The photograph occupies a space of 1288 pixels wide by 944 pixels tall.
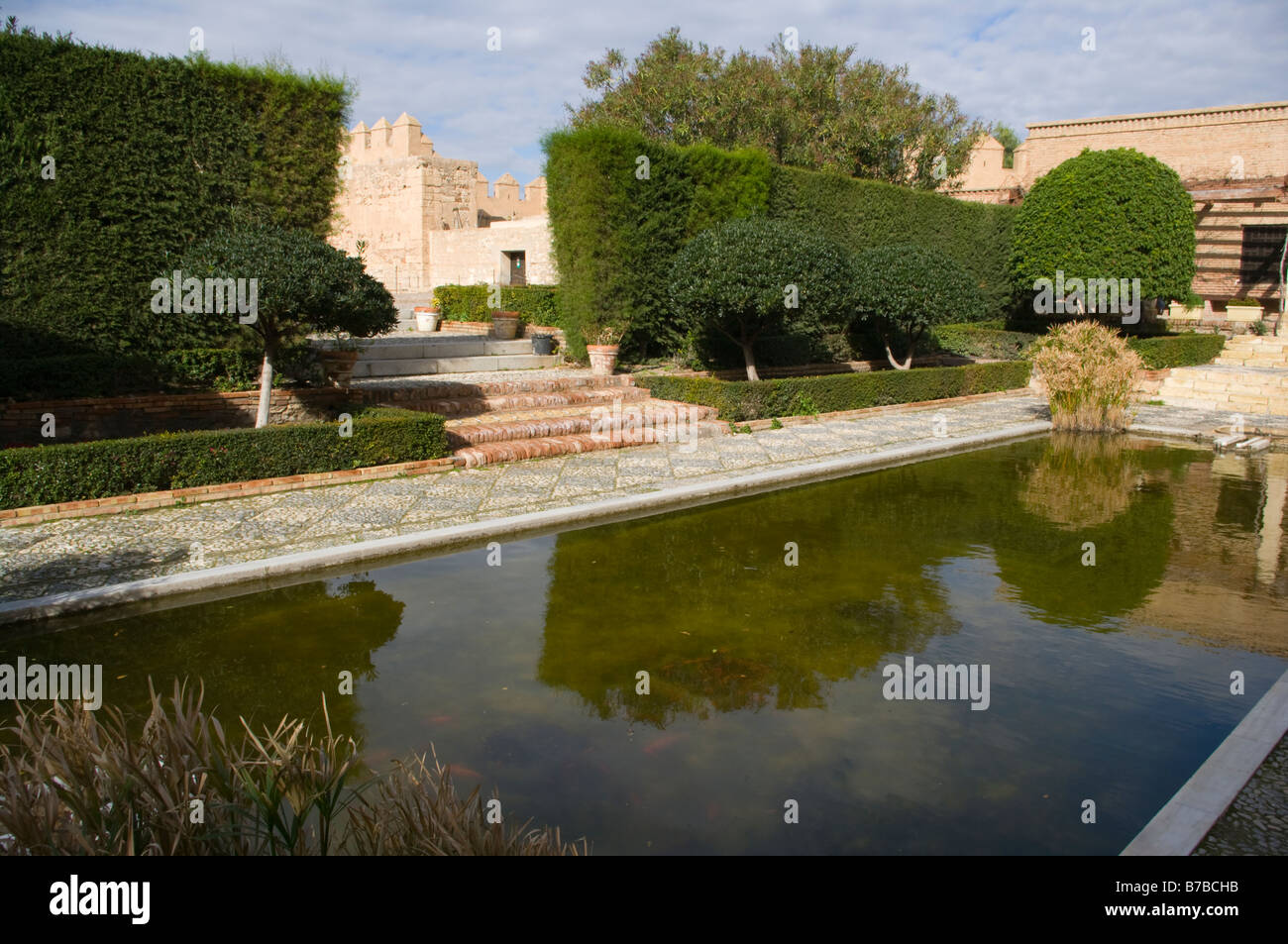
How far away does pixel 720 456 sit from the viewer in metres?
11.0

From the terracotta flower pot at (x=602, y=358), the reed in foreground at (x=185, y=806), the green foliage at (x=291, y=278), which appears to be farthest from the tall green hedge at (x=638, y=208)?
the reed in foreground at (x=185, y=806)

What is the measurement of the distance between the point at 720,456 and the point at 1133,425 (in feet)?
26.5

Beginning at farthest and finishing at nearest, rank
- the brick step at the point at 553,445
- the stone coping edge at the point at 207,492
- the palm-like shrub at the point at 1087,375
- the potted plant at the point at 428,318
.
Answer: the potted plant at the point at 428,318, the palm-like shrub at the point at 1087,375, the brick step at the point at 553,445, the stone coping edge at the point at 207,492

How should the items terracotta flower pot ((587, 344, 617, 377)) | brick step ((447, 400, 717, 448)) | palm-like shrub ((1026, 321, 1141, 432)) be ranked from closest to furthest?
brick step ((447, 400, 717, 448)), palm-like shrub ((1026, 321, 1141, 432)), terracotta flower pot ((587, 344, 617, 377))

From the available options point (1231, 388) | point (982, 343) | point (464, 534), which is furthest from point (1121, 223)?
point (464, 534)

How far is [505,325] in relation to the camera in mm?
18469

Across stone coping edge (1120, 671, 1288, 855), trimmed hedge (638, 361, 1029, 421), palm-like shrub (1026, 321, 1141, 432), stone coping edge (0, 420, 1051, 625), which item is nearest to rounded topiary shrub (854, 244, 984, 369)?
trimmed hedge (638, 361, 1029, 421)

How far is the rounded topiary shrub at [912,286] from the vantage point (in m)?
15.7

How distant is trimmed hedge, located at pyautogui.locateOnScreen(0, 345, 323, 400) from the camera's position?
9023 mm

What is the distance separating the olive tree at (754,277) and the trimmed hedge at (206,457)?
551cm

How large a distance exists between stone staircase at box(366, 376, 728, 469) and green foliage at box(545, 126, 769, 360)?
2.15 metres

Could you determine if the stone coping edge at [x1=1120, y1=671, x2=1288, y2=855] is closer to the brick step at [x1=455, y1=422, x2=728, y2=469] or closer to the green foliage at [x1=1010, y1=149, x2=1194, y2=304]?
the brick step at [x1=455, y1=422, x2=728, y2=469]

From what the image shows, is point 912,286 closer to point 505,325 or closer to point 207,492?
point 505,325

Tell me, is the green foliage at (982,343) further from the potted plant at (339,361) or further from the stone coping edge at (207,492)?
the stone coping edge at (207,492)
